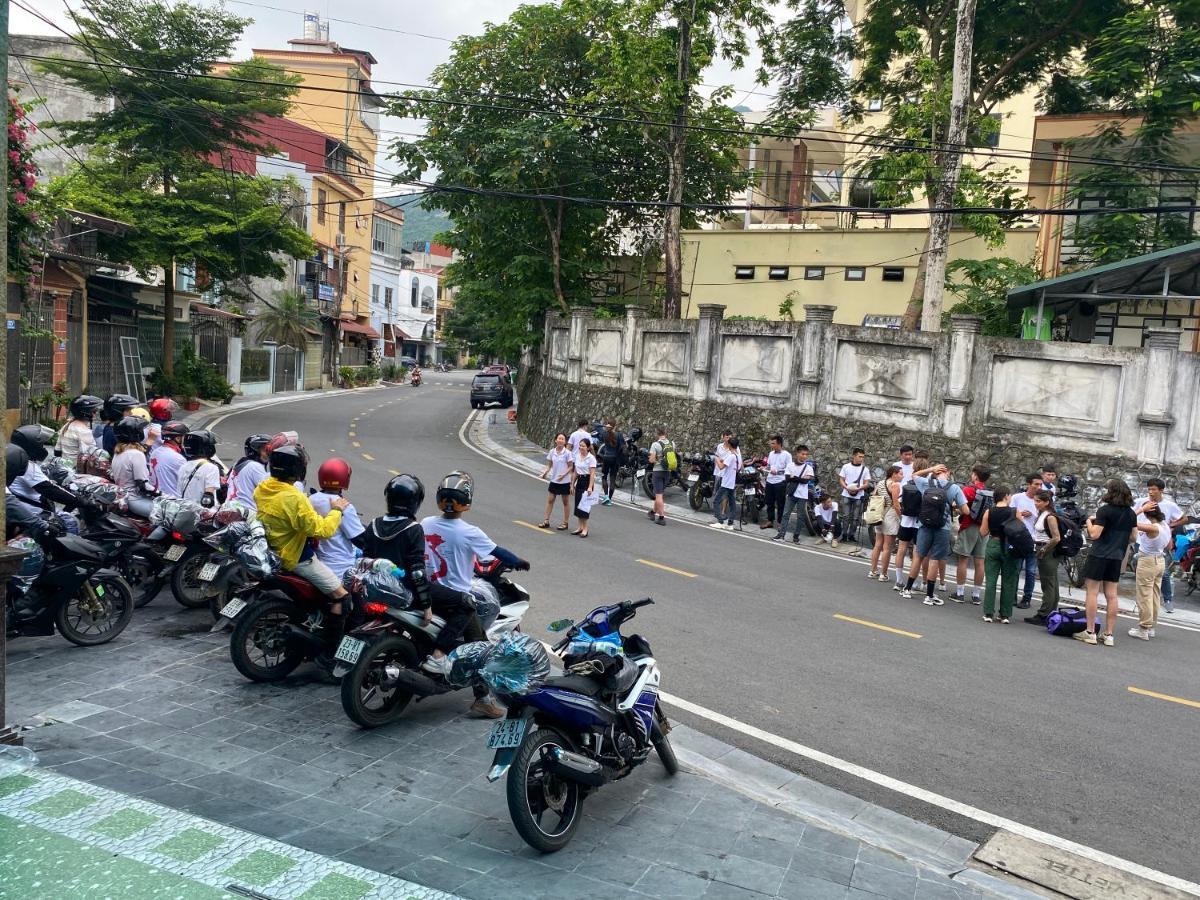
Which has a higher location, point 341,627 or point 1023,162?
point 1023,162

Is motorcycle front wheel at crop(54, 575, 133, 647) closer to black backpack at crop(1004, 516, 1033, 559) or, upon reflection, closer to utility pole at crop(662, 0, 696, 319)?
black backpack at crop(1004, 516, 1033, 559)

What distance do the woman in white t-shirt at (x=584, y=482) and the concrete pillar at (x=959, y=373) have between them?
6.65m

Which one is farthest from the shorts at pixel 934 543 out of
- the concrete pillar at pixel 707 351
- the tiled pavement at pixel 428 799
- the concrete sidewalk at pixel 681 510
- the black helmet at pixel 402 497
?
the concrete pillar at pixel 707 351

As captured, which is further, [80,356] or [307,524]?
[80,356]

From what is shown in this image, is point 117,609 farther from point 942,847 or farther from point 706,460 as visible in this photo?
point 706,460

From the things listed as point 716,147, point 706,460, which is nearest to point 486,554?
point 706,460

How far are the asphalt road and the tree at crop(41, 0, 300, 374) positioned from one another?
54.0ft

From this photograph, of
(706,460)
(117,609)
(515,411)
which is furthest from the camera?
(515,411)

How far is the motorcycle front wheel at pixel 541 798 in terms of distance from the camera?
14.5ft

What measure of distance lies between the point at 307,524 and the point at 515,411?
30746 millimetres

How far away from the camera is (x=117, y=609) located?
748 centimetres

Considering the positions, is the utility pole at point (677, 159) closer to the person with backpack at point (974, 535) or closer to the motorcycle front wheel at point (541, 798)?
the person with backpack at point (974, 535)

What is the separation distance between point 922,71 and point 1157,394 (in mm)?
9036

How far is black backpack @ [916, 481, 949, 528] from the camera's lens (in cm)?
1131
